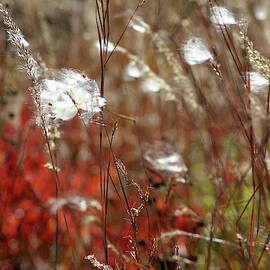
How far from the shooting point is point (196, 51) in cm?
93

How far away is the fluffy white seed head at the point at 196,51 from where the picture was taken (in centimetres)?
89

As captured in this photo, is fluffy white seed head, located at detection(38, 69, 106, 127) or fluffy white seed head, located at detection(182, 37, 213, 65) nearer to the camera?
fluffy white seed head, located at detection(38, 69, 106, 127)

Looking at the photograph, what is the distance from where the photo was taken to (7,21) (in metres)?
0.68

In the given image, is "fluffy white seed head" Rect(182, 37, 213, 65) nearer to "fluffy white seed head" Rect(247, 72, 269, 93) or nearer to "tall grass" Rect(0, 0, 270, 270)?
"tall grass" Rect(0, 0, 270, 270)

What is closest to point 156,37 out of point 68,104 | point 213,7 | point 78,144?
point 213,7

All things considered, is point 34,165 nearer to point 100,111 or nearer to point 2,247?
point 2,247

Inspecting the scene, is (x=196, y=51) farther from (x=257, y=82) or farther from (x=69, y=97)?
(x=69, y=97)

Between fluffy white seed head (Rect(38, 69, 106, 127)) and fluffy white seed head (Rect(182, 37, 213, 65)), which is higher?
fluffy white seed head (Rect(182, 37, 213, 65))

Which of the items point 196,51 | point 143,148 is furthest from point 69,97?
point 143,148

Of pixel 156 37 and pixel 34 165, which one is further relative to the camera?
pixel 34 165

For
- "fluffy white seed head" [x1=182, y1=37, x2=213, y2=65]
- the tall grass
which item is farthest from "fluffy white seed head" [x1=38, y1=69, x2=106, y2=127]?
"fluffy white seed head" [x1=182, y1=37, x2=213, y2=65]

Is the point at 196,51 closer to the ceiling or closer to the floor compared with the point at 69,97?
closer to the ceiling

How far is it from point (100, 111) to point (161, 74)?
1267 millimetres

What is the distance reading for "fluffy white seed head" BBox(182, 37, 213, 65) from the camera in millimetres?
893
